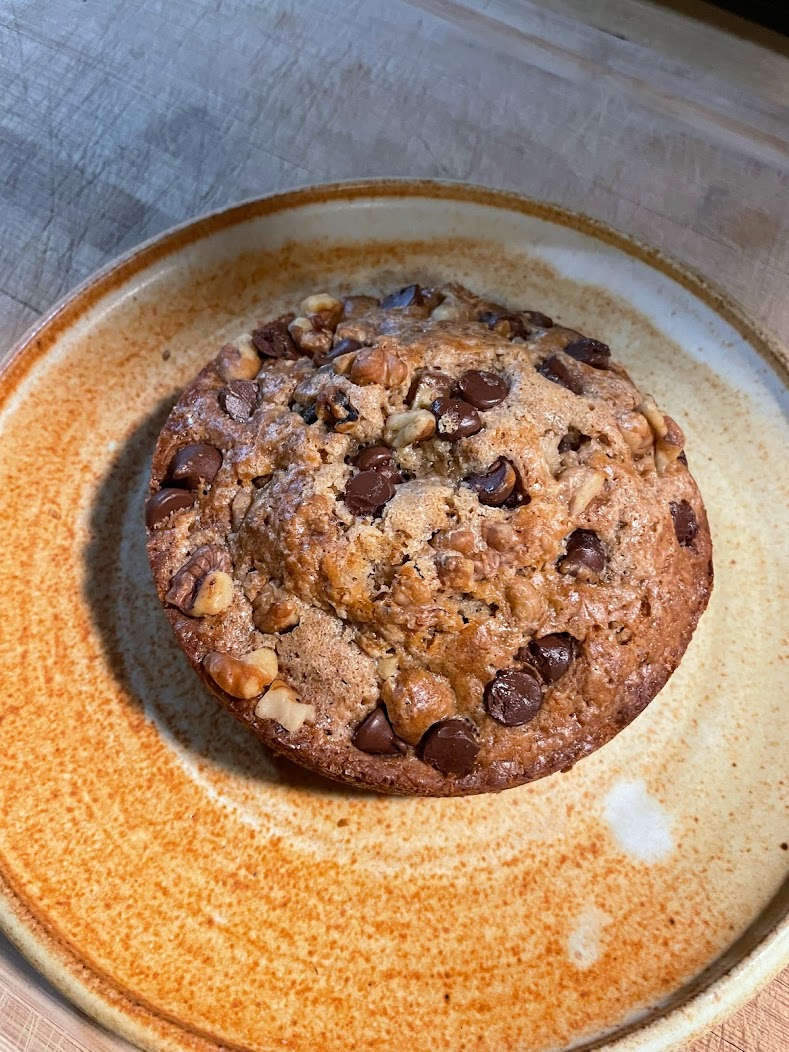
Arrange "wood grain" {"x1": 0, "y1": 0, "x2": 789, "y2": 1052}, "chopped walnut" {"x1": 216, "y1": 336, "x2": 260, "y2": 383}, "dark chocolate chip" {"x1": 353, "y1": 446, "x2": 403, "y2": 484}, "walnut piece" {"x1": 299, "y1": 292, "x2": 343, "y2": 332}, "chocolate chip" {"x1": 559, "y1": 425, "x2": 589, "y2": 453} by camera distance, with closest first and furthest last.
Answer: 1. "dark chocolate chip" {"x1": 353, "y1": 446, "x2": 403, "y2": 484}
2. "chocolate chip" {"x1": 559, "y1": 425, "x2": 589, "y2": 453}
3. "chopped walnut" {"x1": 216, "y1": 336, "x2": 260, "y2": 383}
4. "walnut piece" {"x1": 299, "y1": 292, "x2": 343, "y2": 332}
5. "wood grain" {"x1": 0, "y1": 0, "x2": 789, "y2": 1052}

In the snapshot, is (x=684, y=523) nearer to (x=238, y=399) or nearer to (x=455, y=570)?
(x=455, y=570)

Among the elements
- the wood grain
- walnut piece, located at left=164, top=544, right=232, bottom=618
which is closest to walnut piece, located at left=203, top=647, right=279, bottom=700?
walnut piece, located at left=164, top=544, right=232, bottom=618

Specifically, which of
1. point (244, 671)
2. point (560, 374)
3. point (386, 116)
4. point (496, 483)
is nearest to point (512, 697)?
point (496, 483)

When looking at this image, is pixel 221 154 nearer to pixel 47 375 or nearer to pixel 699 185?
pixel 47 375

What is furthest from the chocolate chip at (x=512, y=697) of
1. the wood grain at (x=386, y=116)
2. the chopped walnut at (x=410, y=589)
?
the wood grain at (x=386, y=116)

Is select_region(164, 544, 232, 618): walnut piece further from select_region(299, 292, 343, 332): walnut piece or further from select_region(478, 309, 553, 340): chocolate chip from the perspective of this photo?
select_region(478, 309, 553, 340): chocolate chip
